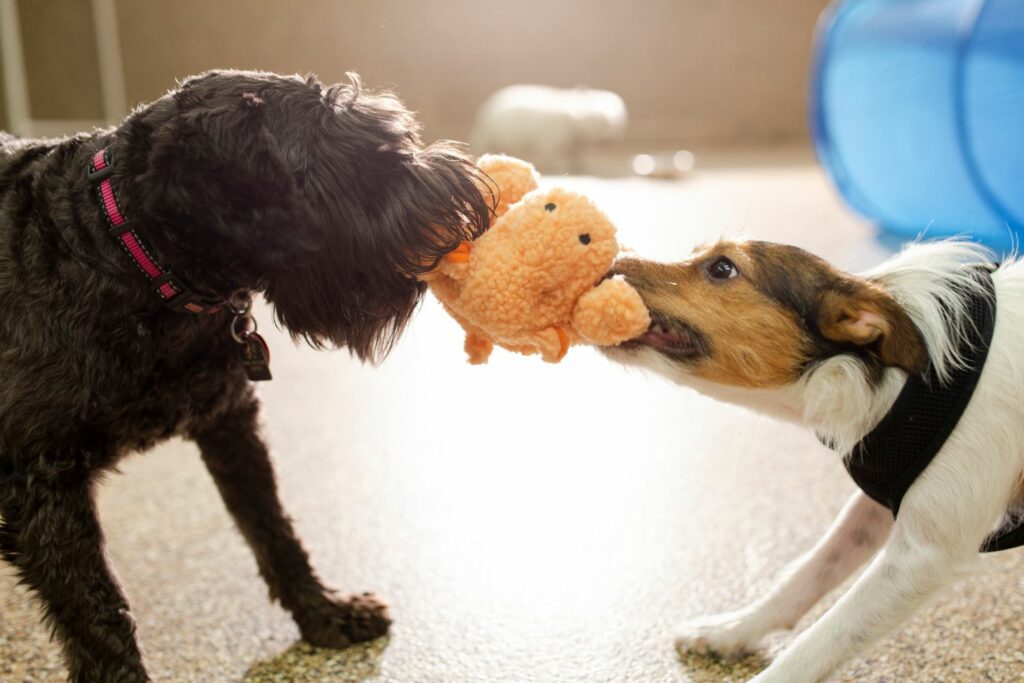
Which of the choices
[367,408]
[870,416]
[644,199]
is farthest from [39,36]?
[870,416]

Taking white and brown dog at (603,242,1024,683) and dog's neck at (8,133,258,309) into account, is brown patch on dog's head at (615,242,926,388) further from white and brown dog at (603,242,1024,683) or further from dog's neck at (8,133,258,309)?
dog's neck at (8,133,258,309)

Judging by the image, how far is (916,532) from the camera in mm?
1470

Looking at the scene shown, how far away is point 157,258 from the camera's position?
1.47 metres

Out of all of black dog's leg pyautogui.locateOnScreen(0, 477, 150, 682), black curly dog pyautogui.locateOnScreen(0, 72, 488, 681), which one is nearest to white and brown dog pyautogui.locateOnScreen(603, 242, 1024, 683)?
black curly dog pyautogui.locateOnScreen(0, 72, 488, 681)

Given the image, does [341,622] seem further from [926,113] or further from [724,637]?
[926,113]

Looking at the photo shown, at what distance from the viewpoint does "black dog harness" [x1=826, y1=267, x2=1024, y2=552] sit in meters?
1.46

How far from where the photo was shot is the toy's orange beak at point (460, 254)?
161cm

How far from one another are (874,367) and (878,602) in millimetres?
390

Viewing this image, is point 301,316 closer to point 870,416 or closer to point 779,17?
point 870,416

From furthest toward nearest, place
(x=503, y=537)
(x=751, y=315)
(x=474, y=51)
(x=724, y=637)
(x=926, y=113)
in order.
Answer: (x=474, y=51), (x=926, y=113), (x=503, y=537), (x=724, y=637), (x=751, y=315)

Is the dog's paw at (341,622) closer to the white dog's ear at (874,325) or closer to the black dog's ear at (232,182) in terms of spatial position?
the black dog's ear at (232,182)

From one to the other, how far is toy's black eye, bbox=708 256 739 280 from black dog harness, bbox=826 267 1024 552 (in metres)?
0.35

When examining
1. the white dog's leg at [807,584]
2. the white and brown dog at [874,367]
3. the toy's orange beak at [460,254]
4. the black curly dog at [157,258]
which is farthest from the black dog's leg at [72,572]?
Answer: the white dog's leg at [807,584]

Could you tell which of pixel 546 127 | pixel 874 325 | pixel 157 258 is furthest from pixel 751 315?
pixel 546 127
